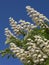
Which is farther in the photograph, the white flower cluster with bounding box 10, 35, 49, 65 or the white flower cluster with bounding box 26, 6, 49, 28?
the white flower cluster with bounding box 26, 6, 49, 28

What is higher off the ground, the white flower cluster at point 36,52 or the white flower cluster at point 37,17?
the white flower cluster at point 37,17

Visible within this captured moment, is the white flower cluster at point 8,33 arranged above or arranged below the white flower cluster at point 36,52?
above

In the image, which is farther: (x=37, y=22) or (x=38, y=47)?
(x=37, y=22)

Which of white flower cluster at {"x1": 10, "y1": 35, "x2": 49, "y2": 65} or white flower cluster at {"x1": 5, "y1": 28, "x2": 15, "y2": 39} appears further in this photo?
white flower cluster at {"x1": 5, "y1": 28, "x2": 15, "y2": 39}

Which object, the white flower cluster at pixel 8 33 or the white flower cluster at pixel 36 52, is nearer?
the white flower cluster at pixel 36 52

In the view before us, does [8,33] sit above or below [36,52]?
above

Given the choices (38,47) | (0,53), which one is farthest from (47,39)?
(0,53)

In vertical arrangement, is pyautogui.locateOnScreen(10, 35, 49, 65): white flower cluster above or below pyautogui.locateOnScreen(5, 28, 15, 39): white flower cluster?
below

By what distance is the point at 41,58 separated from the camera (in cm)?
729

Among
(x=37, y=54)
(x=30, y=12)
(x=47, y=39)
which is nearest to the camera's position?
(x=37, y=54)

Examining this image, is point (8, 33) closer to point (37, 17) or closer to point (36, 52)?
point (37, 17)

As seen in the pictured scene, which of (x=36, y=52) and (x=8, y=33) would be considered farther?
(x=8, y=33)

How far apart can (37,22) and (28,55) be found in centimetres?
151

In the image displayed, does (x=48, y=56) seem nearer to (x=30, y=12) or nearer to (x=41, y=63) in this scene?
(x=41, y=63)
